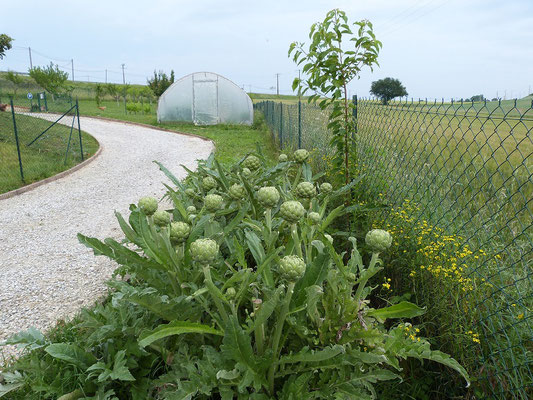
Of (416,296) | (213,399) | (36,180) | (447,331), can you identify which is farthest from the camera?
(36,180)

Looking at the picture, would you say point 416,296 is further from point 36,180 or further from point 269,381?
point 36,180

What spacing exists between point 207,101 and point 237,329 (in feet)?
59.2

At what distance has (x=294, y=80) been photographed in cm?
424

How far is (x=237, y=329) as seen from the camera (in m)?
1.64

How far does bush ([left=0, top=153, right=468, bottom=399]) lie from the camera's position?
5.56 ft

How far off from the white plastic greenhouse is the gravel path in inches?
A: 287

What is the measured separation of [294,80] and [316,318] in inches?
116

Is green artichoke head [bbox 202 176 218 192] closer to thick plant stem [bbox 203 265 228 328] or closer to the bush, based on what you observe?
the bush

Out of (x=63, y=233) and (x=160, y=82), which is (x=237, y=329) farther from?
(x=160, y=82)

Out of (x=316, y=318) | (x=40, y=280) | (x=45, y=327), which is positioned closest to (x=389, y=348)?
(x=316, y=318)

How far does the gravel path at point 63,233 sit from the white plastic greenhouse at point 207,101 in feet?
23.9

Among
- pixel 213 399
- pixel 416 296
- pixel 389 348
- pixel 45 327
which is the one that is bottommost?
pixel 45 327

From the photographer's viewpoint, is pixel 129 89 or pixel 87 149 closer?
pixel 87 149

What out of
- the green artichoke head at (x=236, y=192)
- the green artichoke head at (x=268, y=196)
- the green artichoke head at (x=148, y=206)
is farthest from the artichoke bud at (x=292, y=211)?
the green artichoke head at (x=236, y=192)
